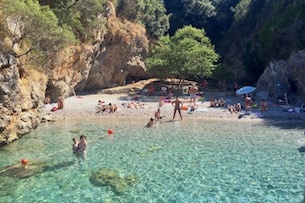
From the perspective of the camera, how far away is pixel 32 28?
1878cm

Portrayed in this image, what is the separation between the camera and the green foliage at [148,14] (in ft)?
146

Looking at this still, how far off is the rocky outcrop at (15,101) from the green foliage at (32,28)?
1383 millimetres

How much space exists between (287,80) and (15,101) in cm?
2587

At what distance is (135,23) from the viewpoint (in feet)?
151

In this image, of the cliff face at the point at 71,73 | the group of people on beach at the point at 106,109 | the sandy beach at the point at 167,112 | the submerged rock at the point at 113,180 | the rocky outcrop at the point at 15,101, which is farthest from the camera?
the group of people on beach at the point at 106,109

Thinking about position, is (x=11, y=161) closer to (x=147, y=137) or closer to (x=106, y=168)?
(x=106, y=168)

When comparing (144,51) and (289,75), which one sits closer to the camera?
(289,75)

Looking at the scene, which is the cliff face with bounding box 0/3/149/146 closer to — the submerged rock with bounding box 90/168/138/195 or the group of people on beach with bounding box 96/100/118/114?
the group of people on beach with bounding box 96/100/118/114

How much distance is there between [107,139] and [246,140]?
8099 millimetres

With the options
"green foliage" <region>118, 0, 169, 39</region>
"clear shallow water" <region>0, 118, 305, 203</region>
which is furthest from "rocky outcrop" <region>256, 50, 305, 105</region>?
"green foliage" <region>118, 0, 169, 39</region>

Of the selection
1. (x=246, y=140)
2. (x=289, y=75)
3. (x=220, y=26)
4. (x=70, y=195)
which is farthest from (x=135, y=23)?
(x=70, y=195)

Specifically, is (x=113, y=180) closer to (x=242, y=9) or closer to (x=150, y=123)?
(x=150, y=123)

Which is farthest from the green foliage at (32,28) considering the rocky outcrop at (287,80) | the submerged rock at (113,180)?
the rocky outcrop at (287,80)

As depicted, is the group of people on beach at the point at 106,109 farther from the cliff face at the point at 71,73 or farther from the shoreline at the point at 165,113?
the cliff face at the point at 71,73
